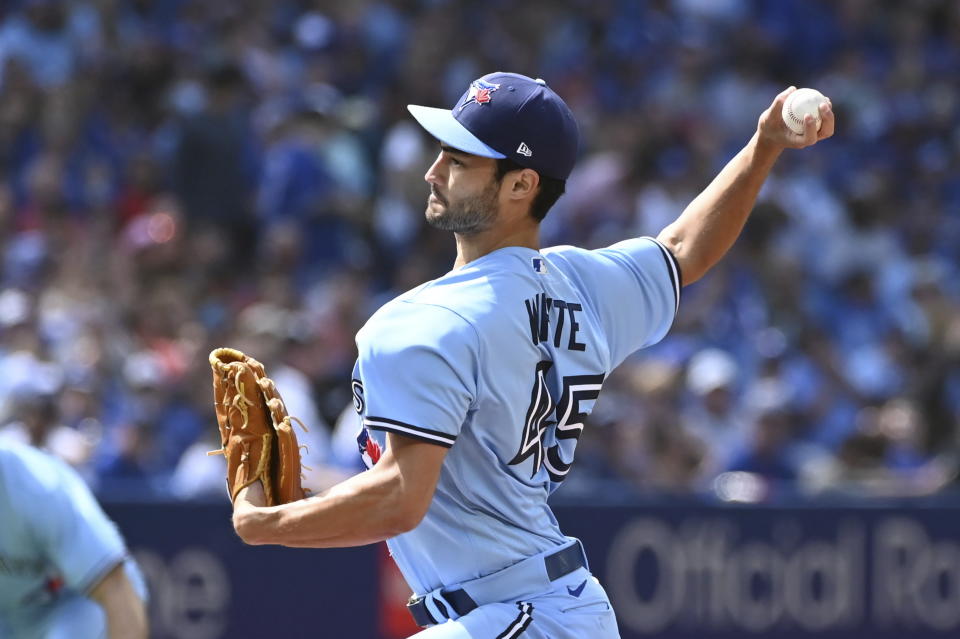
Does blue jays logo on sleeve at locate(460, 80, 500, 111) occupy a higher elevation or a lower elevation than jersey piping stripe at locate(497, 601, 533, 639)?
higher

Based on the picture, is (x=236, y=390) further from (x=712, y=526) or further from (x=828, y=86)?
(x=828, y=86)

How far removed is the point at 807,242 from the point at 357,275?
3.74 meters

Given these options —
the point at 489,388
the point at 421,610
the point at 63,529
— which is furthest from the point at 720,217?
the point at 63,529

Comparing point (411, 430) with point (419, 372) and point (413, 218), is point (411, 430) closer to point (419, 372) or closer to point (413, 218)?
point (419, 372)

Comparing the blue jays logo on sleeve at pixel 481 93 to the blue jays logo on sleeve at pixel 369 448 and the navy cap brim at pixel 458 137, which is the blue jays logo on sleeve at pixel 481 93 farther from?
the blue jays logo on sleeve at pixel 369 448

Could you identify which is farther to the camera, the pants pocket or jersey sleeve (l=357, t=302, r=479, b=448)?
the pants pocket

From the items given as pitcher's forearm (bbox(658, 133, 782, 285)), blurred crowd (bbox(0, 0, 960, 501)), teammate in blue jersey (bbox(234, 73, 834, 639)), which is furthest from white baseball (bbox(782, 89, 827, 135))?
blurred crowd (bbox(0, 0, 960, 501))

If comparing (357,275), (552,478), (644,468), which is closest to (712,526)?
(644,468)

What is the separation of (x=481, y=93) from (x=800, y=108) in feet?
2.87

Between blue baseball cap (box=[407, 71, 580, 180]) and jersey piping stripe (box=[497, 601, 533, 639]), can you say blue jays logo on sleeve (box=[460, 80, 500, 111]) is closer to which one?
blue baseball cap (box=[407, 71, 580, 180])

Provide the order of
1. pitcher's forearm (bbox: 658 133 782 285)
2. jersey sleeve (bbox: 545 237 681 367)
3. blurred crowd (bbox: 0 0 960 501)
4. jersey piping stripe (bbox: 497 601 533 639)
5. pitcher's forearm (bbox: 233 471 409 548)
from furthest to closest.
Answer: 1. blurred crowd (bbox: 0 0 960 501)
2. pitcher's forearm (bbox: 658 133 782 285)
3. jersey sleeve (bbox: 545 237 681 367)
4. jersey piping stripe (bbox: 497 601 533 639)
5. pitcher's forearm (bbox: 233 471 409 548)

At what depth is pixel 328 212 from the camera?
1058 centimetres

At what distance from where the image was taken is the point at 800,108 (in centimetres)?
412

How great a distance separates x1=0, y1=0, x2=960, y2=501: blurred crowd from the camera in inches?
352
